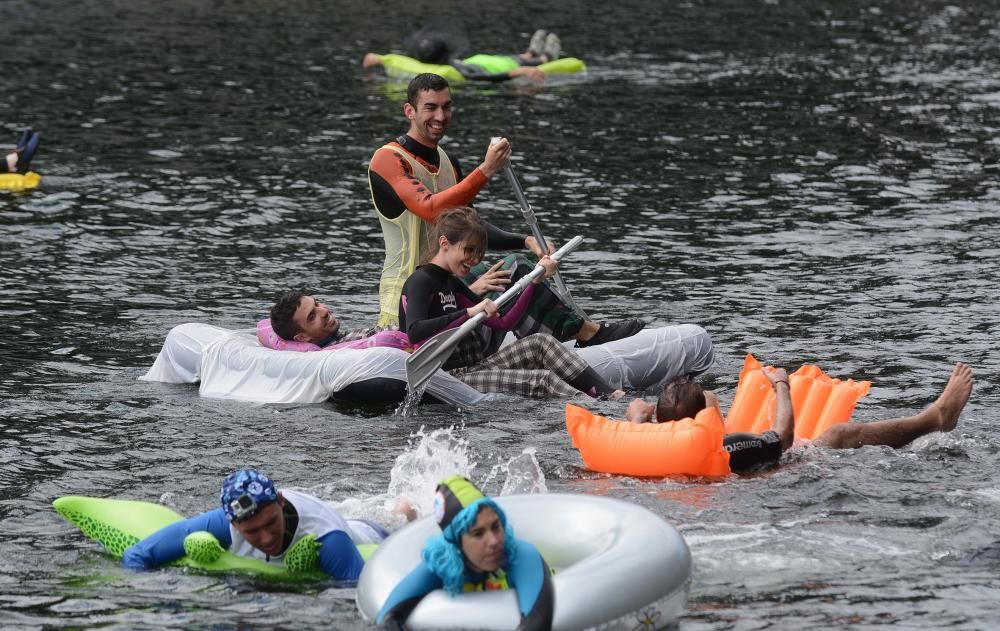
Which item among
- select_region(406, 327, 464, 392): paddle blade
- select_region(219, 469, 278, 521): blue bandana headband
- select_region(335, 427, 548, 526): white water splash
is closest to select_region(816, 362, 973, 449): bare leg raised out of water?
select_region(335, 427, 548, 526): white water splash

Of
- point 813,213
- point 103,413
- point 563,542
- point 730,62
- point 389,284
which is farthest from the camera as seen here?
point 730,62

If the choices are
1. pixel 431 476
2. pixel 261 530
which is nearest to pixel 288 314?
pixel 431 476

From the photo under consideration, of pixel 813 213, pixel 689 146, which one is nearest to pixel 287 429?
pixel 813 213

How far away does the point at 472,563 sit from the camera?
6906 mm

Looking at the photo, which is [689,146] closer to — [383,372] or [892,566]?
[383,372]

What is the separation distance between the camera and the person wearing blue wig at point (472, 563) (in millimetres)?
6820

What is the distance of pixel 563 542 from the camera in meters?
7.42

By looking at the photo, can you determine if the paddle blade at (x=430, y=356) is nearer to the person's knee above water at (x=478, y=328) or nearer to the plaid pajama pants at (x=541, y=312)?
the person's knee above water at (x=478, y=328)

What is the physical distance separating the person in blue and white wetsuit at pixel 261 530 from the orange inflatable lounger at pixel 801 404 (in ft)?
10.5

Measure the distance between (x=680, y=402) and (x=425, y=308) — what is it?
235 cm

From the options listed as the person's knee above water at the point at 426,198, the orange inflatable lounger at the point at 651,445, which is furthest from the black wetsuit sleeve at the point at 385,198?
the orange inflatable lounger at the point at 651,445

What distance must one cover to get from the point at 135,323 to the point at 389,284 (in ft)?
9.73

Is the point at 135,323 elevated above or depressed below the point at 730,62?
below

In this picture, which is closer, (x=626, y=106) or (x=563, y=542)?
(x=563, y=542)
